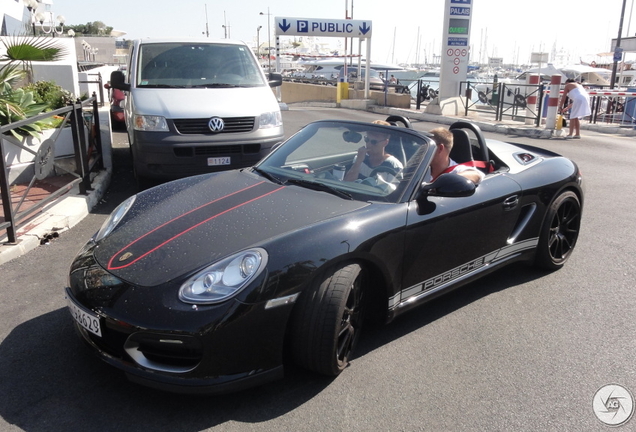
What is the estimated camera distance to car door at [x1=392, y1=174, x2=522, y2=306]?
136 inches

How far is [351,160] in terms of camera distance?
3.93 meters

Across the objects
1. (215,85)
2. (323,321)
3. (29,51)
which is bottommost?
(323,321)

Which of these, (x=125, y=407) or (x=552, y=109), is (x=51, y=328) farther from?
(x=552, y=109)

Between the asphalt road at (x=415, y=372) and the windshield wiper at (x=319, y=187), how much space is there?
3.05 feet

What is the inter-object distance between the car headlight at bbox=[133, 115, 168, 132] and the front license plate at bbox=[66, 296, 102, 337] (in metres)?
3.86

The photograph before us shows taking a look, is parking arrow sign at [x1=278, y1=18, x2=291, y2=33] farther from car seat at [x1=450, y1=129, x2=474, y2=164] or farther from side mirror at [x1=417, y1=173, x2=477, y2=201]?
side mirror at [x1=417, y1=173, x2=477, y2=201]

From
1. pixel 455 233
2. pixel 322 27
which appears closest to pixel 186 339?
pixel 455 233

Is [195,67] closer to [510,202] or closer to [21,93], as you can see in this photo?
[21,93]

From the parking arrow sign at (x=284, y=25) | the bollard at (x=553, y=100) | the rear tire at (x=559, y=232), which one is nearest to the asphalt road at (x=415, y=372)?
the rear tire at (x=559, y=232)

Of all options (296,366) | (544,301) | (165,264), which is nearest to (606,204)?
(544,301)

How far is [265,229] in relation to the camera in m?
3.09

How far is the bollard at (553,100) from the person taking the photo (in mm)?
13352

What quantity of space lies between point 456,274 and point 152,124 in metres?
4.23

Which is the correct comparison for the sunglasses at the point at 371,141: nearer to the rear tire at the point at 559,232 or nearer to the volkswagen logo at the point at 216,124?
the rear tire at the point at 559,232
